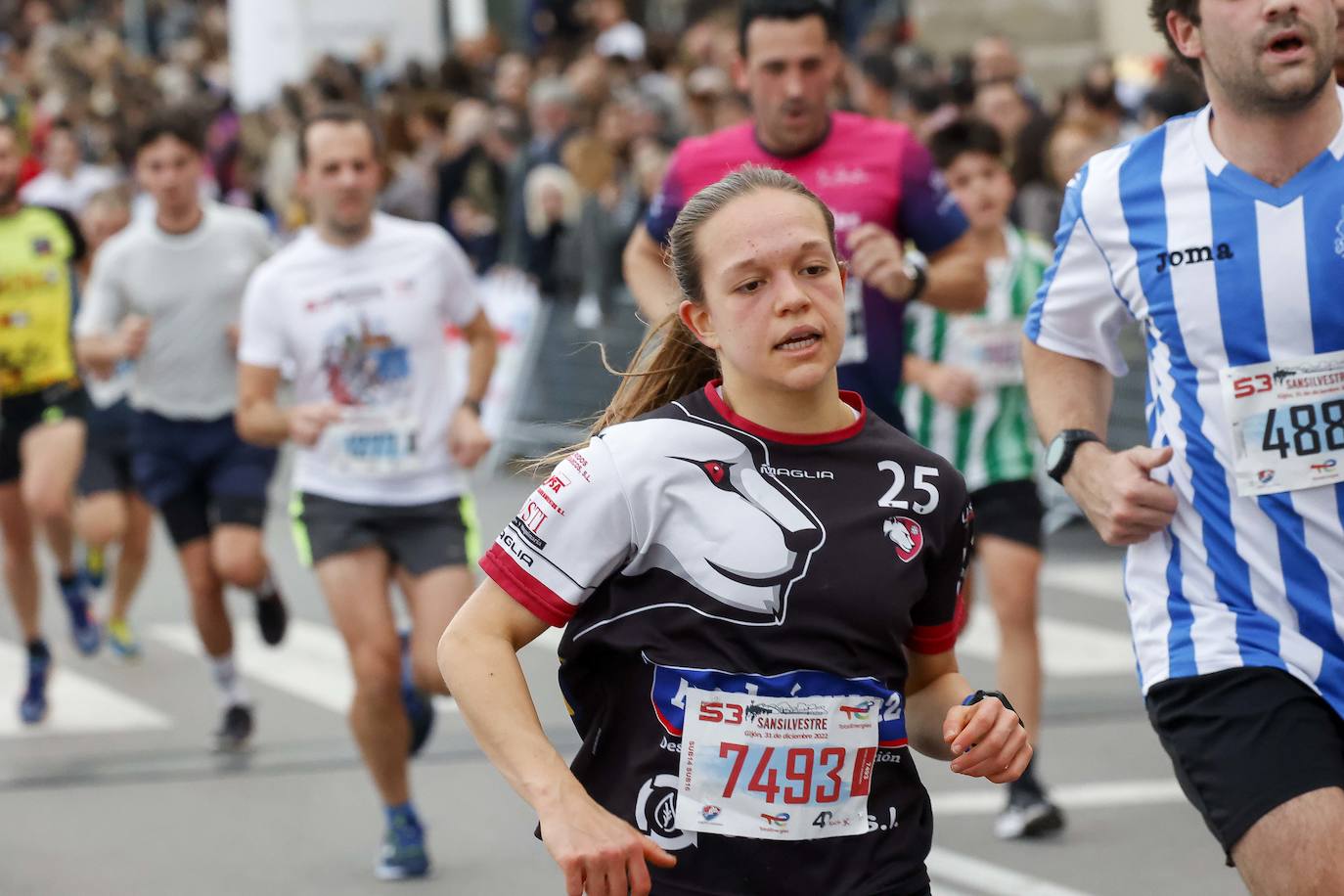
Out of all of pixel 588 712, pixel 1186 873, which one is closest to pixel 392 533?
pixel 1186 873

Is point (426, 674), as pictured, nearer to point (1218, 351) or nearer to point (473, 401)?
point (473, 401)

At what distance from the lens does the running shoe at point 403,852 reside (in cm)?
663

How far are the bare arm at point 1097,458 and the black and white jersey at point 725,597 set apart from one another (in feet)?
1.99

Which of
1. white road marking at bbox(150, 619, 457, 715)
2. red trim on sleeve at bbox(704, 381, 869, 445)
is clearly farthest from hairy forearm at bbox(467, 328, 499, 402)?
red trim on sleeve at bbox(704, 381, 869, 445)

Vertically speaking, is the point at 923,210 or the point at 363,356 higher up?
the point at 923,210

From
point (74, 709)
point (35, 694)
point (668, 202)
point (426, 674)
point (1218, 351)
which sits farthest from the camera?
point (74, 709)

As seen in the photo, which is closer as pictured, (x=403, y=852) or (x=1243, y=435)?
(x=1243, y=435)

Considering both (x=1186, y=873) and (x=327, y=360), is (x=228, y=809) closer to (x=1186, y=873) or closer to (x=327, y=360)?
(x=327, y=360)

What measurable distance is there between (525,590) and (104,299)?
19.6ft

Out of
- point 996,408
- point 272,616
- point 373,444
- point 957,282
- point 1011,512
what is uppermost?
point 957,282

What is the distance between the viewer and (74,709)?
9.34 metres

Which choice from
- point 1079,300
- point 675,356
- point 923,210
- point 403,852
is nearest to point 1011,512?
point 923,210

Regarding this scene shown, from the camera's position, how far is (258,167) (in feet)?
67.7

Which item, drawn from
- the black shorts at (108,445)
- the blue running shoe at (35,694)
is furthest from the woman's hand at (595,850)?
the black shorts at (108,445)
